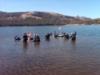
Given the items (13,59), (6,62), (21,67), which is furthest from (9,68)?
(13,59)

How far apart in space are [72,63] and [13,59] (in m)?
7.10

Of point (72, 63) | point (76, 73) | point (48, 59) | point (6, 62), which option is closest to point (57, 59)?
point (48, 59)

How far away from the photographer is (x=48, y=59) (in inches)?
1258

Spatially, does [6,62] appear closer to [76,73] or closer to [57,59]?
[57,59]

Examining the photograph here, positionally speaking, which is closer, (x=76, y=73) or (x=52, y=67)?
(x=76, y=73)

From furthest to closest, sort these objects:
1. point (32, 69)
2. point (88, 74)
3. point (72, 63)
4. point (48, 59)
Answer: point (48, 59), point (72, 63), point (32, 69), point (88, 74)

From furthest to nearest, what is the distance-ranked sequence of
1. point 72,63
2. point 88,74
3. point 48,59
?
point 48,59, point 72,63, point 88,74

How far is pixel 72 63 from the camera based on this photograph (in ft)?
95.7

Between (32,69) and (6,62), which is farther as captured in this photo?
(6,62)

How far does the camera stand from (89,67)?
27.0 m

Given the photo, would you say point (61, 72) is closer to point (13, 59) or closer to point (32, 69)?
point (32, 69)

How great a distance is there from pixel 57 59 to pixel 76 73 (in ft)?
24.8

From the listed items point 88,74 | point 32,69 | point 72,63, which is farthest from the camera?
point 72,63

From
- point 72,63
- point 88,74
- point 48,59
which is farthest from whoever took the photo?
point 48,59
